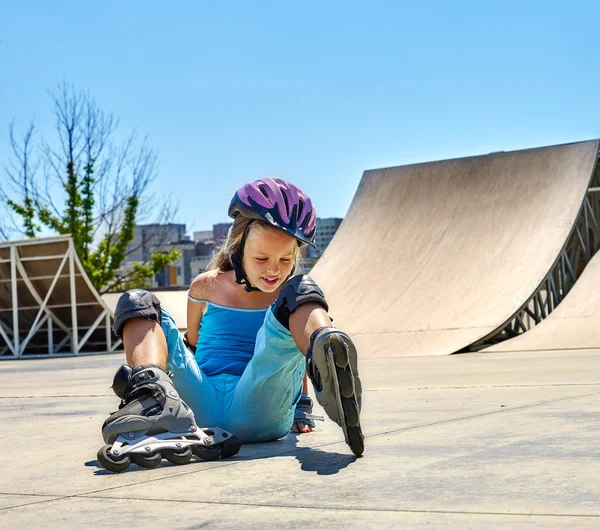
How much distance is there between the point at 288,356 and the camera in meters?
3.26

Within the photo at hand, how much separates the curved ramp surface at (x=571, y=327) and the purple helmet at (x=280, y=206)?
8.58 metres

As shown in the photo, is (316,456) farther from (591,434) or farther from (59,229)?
(59,229)

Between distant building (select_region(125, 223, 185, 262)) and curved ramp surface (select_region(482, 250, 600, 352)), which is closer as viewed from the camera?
curved ramp surface (select_region(482, 250, 600, 352))

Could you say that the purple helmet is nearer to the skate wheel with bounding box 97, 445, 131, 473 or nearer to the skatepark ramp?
the skate wheel with bounding box 97, 445, 131, 473

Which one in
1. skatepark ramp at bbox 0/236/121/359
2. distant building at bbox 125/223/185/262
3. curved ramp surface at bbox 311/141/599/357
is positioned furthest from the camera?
distant building at bbox 125/223/185/262

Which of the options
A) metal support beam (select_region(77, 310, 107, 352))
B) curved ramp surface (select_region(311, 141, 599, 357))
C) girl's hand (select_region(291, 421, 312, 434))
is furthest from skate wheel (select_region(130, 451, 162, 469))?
metal support beam (select_region(77, 310, 107, 352))

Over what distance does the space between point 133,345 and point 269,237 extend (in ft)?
2.10

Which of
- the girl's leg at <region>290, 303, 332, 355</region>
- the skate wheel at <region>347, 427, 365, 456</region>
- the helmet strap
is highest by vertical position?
the helmet strap

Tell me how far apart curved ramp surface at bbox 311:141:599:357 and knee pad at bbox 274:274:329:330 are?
9.14 metres

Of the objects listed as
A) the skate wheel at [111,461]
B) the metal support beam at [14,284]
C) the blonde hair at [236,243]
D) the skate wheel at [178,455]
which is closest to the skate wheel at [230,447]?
the skate wheel at [178,455]

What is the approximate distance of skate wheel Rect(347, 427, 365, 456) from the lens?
2.94 meters

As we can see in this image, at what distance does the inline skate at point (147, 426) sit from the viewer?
2.97m

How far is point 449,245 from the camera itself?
1498 cm

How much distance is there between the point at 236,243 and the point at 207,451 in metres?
0.81
